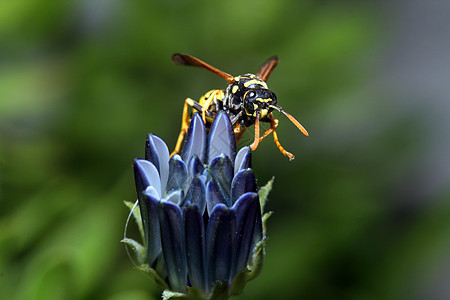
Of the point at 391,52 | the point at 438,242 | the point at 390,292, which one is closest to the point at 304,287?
the point at 390,292

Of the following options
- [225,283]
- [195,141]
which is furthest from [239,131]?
[225,283]

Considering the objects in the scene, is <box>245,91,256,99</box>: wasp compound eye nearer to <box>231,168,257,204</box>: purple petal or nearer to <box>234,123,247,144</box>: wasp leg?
<box>234,123,247,144</box>: wasp leg

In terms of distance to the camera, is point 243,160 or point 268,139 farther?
point 268,139

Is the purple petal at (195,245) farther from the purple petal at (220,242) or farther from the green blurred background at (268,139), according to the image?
the green blurred background at (268,139)

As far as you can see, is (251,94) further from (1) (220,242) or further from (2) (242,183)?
(1) (220,242)

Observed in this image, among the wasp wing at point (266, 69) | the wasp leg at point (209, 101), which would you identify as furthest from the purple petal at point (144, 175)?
the wasp wing at point (266, 69)

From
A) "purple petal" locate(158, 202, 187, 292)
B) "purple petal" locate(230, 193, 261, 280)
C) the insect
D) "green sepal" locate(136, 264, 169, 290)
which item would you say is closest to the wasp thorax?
the insect
